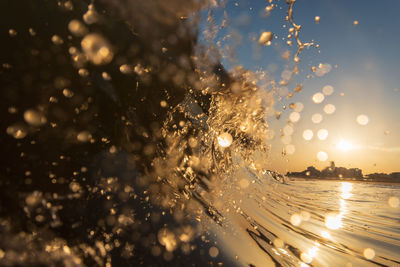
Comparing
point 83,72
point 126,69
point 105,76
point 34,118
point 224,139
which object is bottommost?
point 34,118

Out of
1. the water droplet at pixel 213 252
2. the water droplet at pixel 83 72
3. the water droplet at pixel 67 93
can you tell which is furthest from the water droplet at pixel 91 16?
the water droplet at pixel 213 252

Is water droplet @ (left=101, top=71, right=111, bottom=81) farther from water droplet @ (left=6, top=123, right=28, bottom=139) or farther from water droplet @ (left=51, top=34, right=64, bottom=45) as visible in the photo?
water droplet @ (left=6, top=123, right=28, bottom=139)

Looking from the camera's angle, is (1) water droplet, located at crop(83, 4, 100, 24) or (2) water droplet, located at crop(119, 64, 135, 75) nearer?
(1) water droplet, located at crop(83, 4, 100, 24)

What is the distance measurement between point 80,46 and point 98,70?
0.17 m

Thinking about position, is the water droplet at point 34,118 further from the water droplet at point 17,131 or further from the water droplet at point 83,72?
the water droplet at point 83,72

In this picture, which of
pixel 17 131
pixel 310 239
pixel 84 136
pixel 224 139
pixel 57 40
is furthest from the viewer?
pixel 224 139

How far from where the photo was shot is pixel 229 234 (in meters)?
1.77

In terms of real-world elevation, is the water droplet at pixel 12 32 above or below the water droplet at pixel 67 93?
above

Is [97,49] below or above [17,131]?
above

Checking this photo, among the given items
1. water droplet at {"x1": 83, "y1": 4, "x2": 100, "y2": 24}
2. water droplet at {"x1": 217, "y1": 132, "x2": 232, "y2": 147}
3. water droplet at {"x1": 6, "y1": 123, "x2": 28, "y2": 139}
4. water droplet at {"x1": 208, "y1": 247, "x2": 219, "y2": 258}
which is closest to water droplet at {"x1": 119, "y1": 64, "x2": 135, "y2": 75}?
water droplet at {"x1": 83, "y1": 4, "x2": 100, "y2": 24}

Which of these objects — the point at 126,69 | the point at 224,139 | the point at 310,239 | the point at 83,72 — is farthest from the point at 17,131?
the point at 224,139

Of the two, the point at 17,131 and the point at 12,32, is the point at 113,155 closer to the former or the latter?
the point at 17,131

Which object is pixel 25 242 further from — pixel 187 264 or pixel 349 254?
pixel 349 254

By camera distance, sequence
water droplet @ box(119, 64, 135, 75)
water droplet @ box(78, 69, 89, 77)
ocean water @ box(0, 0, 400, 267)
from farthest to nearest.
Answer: water droplet @ box(119, 64, 135, 75) → water droplet @ box(78, 69, 89, 77) → ocean water @ box(0, 0, 400, 267)
